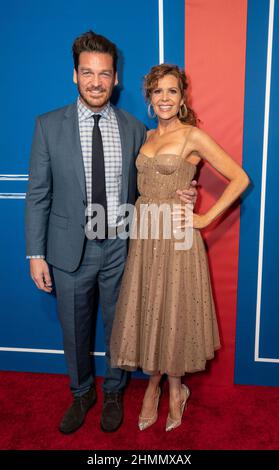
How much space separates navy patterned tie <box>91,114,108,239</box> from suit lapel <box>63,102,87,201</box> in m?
0.05

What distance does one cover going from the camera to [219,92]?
2.03 meters

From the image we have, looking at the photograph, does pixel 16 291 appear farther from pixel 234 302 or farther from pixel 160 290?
pixel 234 302

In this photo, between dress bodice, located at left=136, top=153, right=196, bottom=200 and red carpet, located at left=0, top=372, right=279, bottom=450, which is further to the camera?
red carpet, located at left=0, top=372, right=279, bottom=450

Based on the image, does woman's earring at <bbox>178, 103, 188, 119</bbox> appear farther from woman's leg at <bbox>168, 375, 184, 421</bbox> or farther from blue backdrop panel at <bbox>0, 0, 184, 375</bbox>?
woman's leg at <bbox>168, 375, 184, 421</bbox>

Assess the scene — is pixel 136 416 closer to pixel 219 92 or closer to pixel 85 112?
pixel 85 112

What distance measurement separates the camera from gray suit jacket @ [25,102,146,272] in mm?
1823

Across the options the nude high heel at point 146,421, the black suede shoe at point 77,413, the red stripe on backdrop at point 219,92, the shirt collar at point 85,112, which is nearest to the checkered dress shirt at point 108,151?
the shirt collar at point 85,112

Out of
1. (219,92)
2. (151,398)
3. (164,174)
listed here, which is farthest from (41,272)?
(219,92)

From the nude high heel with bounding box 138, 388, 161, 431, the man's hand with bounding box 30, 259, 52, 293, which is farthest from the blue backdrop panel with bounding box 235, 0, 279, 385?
the man's hand with bounding box 30, 259, 52, 293

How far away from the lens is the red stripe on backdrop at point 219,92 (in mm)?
1956

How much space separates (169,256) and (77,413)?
0.97 m

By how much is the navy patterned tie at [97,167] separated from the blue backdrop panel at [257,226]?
2.46 ft
